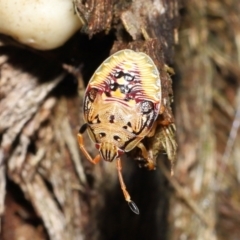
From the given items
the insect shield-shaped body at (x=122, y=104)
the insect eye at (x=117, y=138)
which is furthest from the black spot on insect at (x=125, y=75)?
the insect eye at (x=117, y=138)

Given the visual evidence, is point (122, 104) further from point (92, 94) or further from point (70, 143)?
point (70, 143)

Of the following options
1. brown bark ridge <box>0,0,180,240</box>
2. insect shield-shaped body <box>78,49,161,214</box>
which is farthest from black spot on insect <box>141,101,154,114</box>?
brown bark ridge <box>0,0,180,240</box>

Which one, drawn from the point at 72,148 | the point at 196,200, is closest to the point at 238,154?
the point at 196,200

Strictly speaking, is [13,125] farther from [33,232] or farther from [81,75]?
[33,232]

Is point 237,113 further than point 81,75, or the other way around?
point 237,113

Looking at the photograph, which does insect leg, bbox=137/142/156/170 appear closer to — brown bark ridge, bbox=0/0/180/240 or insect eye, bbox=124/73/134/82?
brown bark ridge, bbox=0/0/180/240

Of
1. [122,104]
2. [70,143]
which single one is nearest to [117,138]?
[122,104]
